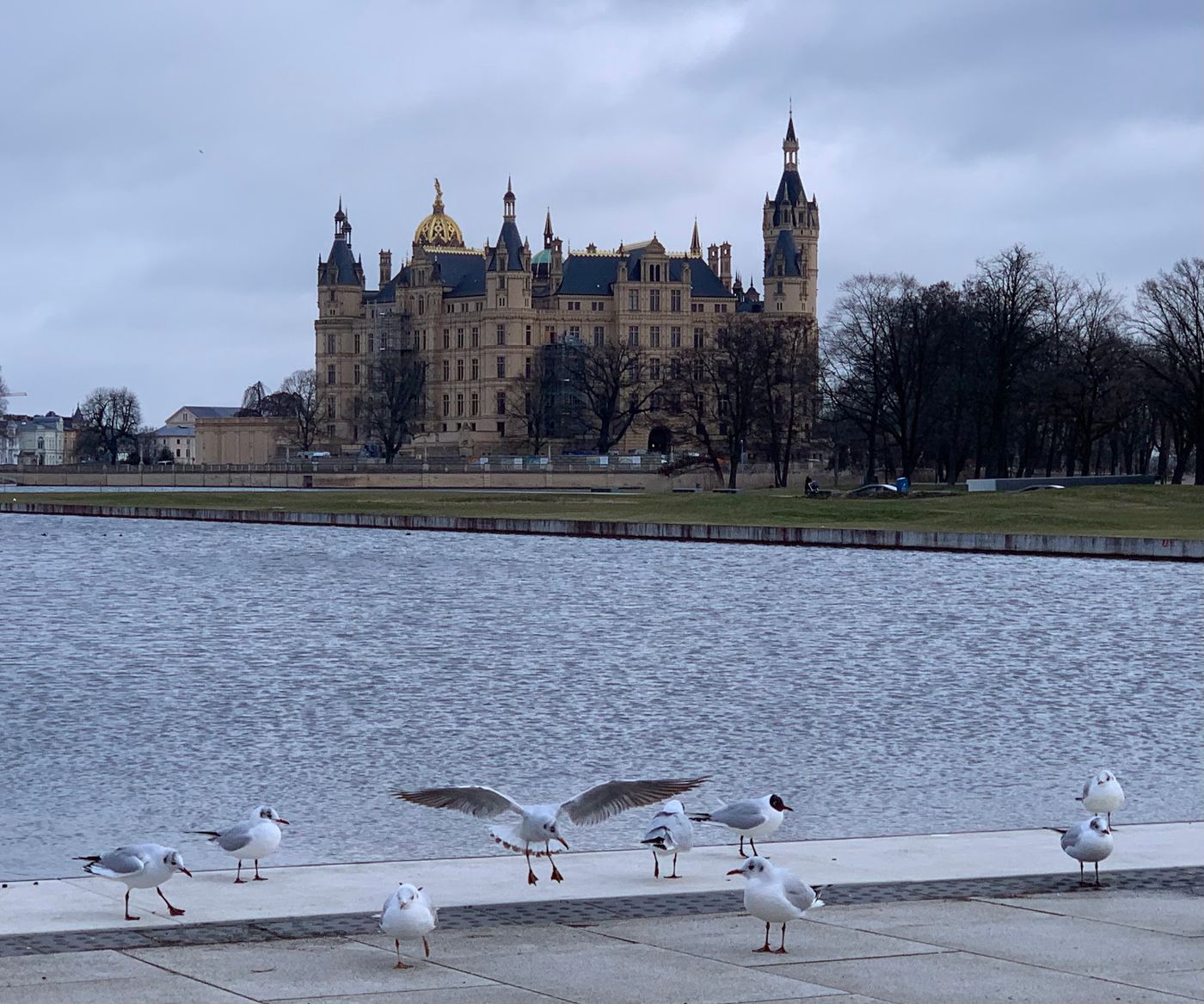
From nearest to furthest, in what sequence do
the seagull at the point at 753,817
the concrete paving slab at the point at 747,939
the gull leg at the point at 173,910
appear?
1. the concrete paving slab at the point at 747,939
2. the gull leg at the point at 173,910
3. the seagull at the point at 753,817

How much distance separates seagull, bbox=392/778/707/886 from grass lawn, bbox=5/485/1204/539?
51369 millimetres

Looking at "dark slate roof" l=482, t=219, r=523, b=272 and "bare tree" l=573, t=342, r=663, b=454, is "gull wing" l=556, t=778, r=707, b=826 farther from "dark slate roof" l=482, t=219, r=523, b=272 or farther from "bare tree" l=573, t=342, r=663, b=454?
"dark slate roof" l=482, t=219, r=523, b=272

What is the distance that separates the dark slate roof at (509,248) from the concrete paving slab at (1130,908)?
17302 centimetres

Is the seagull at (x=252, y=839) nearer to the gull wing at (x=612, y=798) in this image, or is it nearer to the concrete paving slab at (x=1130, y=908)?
the gull wing at (x=612, y=798)

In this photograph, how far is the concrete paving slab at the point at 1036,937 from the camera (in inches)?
463

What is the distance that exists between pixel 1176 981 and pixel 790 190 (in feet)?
614

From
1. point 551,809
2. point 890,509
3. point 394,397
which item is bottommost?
point 551,809

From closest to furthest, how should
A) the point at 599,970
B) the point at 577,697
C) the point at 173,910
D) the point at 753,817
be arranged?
the point at 599,970 < the point at 173,910 < the point at 753,817 < the point at 577,697

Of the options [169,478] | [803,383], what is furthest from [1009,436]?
[169,478]

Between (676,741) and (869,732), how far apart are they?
2563mm

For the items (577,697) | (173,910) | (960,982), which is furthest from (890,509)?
(960,982)

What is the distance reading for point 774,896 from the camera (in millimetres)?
11742

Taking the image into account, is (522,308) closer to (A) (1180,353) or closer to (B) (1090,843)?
(A) (1180,353)

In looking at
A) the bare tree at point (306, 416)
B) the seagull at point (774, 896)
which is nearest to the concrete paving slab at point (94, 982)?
the seagull at point (774, 896)
